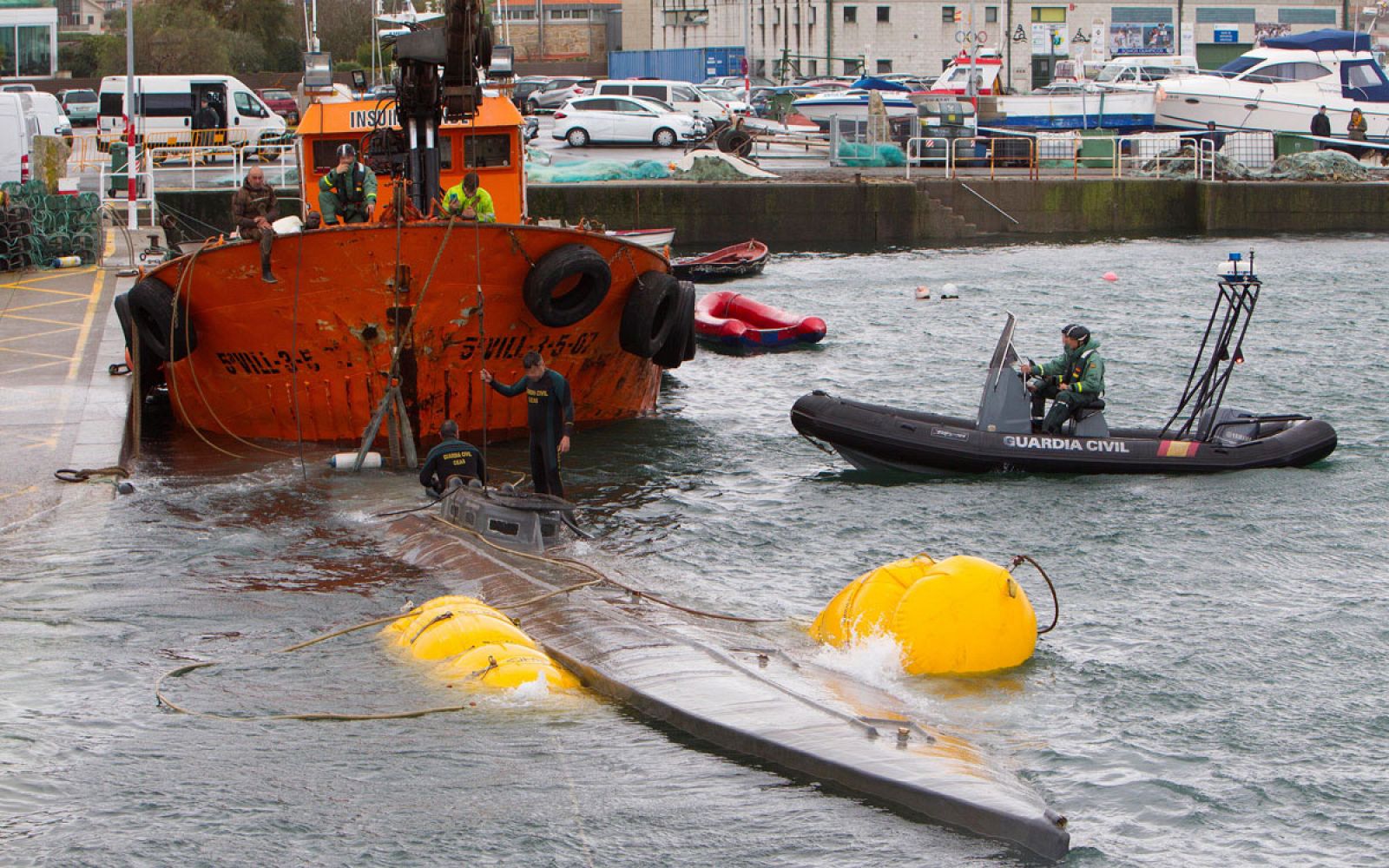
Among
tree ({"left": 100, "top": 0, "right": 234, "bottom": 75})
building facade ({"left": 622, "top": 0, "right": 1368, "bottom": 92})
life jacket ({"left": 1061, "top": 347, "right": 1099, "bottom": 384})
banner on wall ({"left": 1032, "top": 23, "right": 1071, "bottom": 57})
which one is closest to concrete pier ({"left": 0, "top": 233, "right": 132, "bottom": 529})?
life jacket ({"left": 1061, "top": 347, "right": 1099, "bottom": 384})

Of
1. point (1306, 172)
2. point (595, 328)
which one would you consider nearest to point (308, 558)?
point (595, 328)

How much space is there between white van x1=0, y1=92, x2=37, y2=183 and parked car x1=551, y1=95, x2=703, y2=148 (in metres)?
21.7

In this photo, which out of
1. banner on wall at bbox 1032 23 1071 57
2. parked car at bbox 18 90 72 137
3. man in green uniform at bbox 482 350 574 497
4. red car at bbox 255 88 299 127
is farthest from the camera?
banner on wall at bbox 1032 23 1071 57

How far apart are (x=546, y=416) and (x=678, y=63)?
6921 cm

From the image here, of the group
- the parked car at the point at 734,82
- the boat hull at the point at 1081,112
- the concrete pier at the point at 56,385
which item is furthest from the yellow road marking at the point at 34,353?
the parked car at the point at 734,82

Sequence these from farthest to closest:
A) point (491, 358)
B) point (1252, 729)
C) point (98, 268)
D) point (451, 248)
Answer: point (98, 268) → point (491, 358) → point (451, 248) → point (1252, 729)

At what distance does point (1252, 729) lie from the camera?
8672 millimetres

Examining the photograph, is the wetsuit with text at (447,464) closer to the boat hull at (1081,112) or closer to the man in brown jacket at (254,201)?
the man in brown jacket at (254,201)

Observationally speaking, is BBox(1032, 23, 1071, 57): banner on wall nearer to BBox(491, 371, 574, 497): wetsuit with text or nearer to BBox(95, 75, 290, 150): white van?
BBox(95, 75, 290, 150): white van

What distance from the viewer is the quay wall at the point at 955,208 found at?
123 ft

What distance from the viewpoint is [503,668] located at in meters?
8.55

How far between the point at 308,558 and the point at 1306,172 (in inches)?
1366

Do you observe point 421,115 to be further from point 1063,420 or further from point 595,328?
point 1063,420

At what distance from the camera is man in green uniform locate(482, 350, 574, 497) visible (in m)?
12.8
